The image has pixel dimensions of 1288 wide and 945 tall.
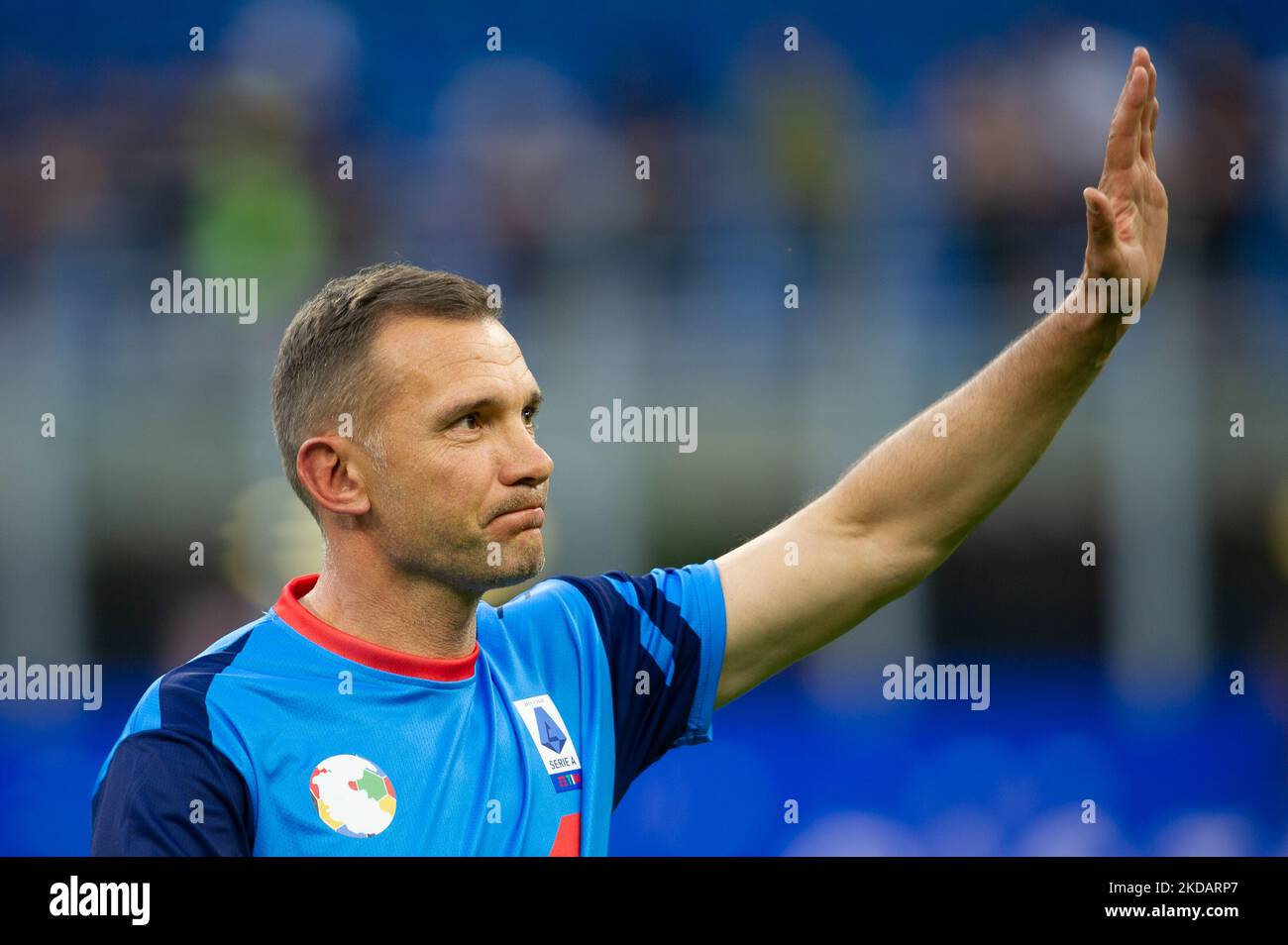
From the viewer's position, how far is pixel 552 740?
3055 millimetres

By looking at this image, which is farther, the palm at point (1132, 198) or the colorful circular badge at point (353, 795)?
the palm at point (1132, 198)

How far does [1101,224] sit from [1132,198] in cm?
19

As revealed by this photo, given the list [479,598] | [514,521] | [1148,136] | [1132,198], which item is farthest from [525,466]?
[1148,136]

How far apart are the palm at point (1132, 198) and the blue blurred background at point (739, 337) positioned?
458 cm

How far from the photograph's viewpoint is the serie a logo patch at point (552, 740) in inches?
119

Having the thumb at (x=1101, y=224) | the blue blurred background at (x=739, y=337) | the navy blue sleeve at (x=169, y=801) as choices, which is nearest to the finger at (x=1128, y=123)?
the thumb at (x=1101, y=224)

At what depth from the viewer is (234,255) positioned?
8.47 meters

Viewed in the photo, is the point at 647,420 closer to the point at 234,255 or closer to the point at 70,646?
the point at 234,255

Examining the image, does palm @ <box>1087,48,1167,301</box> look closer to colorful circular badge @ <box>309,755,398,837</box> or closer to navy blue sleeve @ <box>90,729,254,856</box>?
colorful circular badge @ <box>309,755,398,837</box>

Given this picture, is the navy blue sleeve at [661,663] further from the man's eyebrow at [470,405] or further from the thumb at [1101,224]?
the thumb at [1101,224]

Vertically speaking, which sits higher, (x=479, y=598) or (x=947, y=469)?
(x=947, y=469)

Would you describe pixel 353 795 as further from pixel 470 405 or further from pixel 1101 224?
pixel 1101 224
